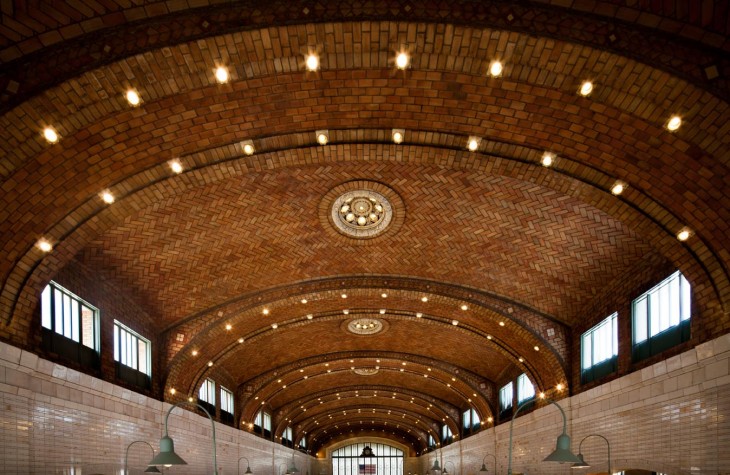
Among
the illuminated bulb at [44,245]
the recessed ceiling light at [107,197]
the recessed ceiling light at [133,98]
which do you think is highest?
the recessed ceiling light at [133,98]

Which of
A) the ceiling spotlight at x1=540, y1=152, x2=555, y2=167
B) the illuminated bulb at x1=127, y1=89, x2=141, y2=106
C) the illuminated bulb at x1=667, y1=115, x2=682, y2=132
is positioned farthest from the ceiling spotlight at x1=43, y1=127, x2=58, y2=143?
the illuminated bulb at x1=667, y1=115, x2=682, y2=132

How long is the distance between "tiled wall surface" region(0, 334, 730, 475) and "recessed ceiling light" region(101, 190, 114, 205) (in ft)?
11.7

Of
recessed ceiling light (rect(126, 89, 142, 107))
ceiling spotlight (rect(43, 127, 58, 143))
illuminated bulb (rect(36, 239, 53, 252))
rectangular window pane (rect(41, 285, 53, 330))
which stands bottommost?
rectangular window pane (rect(41, 285, 53, 330))

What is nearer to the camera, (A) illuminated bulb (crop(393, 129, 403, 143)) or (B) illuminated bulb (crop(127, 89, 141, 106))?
(B) illuminated bulb (crop(127, 89, 141, 106))

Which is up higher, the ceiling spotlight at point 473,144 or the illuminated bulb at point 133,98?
the illuminated bulb at point 133,98

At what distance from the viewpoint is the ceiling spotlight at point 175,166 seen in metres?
12.5

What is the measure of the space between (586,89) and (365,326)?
1999 cm

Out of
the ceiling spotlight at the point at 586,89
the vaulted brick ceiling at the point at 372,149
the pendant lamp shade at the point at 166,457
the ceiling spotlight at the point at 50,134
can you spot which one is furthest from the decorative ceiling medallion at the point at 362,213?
the pendant lamp shade at the point at 166,457

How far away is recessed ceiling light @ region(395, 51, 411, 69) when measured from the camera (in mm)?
10109

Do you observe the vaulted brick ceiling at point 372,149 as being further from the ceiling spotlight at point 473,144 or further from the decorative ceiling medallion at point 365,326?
the decorative ceiling medallion at point 365,326

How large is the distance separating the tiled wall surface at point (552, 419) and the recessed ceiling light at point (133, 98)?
232 inches

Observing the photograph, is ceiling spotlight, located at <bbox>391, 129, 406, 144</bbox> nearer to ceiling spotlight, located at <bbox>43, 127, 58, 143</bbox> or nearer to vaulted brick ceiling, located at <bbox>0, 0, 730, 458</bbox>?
vaulted brick ceiling, located at <bbox>0, 0, 730, 458</bbox>

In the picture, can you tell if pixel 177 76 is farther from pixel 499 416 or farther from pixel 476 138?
pixel 499 416

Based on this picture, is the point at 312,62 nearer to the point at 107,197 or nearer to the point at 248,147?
the point at 248,147
